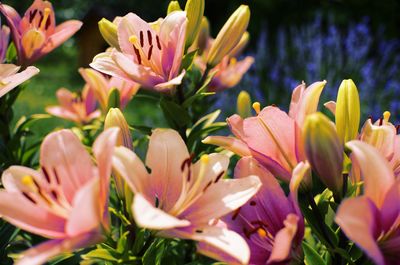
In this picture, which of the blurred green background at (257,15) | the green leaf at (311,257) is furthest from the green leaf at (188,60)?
the blurred green background at (257,15)

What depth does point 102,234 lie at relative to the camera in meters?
0.55

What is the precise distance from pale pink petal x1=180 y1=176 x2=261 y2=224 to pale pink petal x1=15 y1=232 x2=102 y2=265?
0.12 metres

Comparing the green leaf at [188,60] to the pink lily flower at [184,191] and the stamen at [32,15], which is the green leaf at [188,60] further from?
the stamen at [32,15]

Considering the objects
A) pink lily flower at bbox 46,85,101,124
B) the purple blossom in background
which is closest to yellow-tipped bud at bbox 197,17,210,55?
pink lily flower at bbox 46,85,101,124

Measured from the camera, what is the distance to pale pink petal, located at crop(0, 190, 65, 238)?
0.53 m

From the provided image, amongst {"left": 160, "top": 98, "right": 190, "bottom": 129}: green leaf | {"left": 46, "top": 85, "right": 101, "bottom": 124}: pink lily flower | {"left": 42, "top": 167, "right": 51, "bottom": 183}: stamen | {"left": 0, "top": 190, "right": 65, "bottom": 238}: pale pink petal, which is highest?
{"left": 42, "top": 167, "right": 51, "bottom": 183}: stamen

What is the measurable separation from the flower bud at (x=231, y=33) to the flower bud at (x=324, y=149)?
0.35 meters

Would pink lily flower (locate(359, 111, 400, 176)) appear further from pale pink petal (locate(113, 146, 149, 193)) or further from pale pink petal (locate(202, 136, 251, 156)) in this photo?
pale pink petal (locate(113, 146, 149, 193))

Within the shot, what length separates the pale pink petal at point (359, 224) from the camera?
464 mm

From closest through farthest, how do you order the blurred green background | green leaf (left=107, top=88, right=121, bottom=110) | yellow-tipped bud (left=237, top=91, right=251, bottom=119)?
green leaf (left=107, top=88, right=121, bottom=110) → yellow-tipped bud (left=237, top=91, right=251, bottom=119) → the blurred green background

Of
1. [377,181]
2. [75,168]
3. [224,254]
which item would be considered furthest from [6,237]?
[377,181]

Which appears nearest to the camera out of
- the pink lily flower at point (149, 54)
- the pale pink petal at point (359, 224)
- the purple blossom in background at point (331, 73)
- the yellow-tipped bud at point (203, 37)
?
the pale pink petal at point (359, 224)

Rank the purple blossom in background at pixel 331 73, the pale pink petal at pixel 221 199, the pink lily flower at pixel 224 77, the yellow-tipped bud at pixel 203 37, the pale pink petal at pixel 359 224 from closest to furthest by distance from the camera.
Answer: the pale pink petal at pixel 359 224 → the pale pink petal at pixel 221 199 → the pink lily flower at pixel 224 77 → the yellow-tipped bud at pixel 203 37 → the purple blossom in background at pixel 331 73

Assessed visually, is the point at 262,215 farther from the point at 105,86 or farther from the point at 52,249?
the point at 105,86
